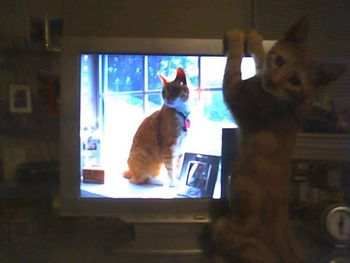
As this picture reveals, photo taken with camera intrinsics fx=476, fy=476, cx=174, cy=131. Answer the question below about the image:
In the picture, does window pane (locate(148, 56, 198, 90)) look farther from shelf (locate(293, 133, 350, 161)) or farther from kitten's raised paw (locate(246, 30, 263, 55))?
shelf (locate(293, 133, 350, 161))

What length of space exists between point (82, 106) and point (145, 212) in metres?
0.33

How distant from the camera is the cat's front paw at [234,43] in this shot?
1.24 m

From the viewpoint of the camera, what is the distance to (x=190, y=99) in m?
1.26

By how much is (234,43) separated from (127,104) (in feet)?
1.06

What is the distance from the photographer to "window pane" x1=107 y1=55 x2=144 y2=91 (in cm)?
126

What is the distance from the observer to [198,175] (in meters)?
1.29

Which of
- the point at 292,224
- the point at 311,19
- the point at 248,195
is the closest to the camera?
the point at 248,195

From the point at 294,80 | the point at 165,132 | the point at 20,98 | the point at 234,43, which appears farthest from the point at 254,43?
the point at 20,98

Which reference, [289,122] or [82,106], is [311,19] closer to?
[289,122]

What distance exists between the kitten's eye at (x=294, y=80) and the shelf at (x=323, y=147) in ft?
0.86

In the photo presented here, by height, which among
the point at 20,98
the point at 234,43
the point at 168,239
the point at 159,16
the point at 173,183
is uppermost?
the point at 159,16

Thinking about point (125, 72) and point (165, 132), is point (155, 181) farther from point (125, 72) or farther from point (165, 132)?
point (125, 72)

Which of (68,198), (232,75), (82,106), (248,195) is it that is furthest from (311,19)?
(68,198)

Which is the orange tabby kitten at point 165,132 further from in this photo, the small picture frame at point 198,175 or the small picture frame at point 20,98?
A: the small picture frame at point 20,98
